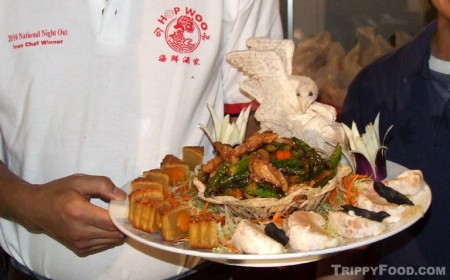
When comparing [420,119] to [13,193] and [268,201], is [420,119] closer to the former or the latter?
[268,201]

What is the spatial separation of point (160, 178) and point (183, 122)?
32cm

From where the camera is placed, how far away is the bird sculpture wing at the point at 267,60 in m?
2.18

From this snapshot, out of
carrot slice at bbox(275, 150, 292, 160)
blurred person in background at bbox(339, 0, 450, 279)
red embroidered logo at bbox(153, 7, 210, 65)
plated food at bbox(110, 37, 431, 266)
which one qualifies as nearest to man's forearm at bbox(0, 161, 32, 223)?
plated food at bbox(110, 37, 431, 266)

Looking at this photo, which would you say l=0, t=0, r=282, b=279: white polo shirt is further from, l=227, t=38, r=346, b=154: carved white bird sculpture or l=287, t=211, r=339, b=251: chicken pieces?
l=287, t=211, r=339, b=251: chicken pieces

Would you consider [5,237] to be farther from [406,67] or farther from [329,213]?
[406,67]

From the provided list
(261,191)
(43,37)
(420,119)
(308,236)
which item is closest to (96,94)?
(43,37)

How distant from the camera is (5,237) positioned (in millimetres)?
2357

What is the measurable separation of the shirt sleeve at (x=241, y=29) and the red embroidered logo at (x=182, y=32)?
14 centimetres

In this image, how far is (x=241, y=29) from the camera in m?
2.43

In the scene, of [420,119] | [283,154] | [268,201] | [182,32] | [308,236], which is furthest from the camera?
[420,119]

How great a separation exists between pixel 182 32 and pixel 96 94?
0.35 meters

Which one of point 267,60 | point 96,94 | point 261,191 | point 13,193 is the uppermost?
point 267,60

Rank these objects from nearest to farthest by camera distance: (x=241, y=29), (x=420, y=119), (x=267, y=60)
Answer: (x=267, y=60) < (x=241, y=29) < (x=420, y=119)

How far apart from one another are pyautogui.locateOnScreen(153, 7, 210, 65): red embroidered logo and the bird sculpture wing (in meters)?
0.16
